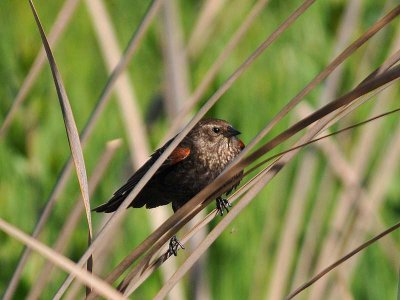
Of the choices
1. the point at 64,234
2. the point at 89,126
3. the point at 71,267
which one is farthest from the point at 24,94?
the point at 71,267

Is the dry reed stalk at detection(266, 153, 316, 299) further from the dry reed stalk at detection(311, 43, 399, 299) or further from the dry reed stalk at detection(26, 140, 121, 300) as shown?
the dry reed stalk at detection(26, 140, 121, 300)

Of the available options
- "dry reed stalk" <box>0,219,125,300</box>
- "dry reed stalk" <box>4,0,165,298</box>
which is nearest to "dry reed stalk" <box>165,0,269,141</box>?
"dry reed stalk" <box>4,0,165,298</box>

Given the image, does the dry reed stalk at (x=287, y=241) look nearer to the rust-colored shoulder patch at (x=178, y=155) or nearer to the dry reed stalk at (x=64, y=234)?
the rust-colored shoulder patch at (x=178, y=155)

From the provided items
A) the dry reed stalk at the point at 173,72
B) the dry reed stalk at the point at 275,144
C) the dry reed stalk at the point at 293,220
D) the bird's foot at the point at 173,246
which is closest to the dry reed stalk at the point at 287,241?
the dry reed stalk at the point at 293,220

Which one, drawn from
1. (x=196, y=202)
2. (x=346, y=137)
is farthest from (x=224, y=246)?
(x=196, y=202)

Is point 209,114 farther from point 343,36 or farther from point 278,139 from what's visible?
point 278,139

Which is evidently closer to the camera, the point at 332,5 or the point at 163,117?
the point at 163,117

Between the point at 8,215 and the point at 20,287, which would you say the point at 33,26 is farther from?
the point at 20,287
